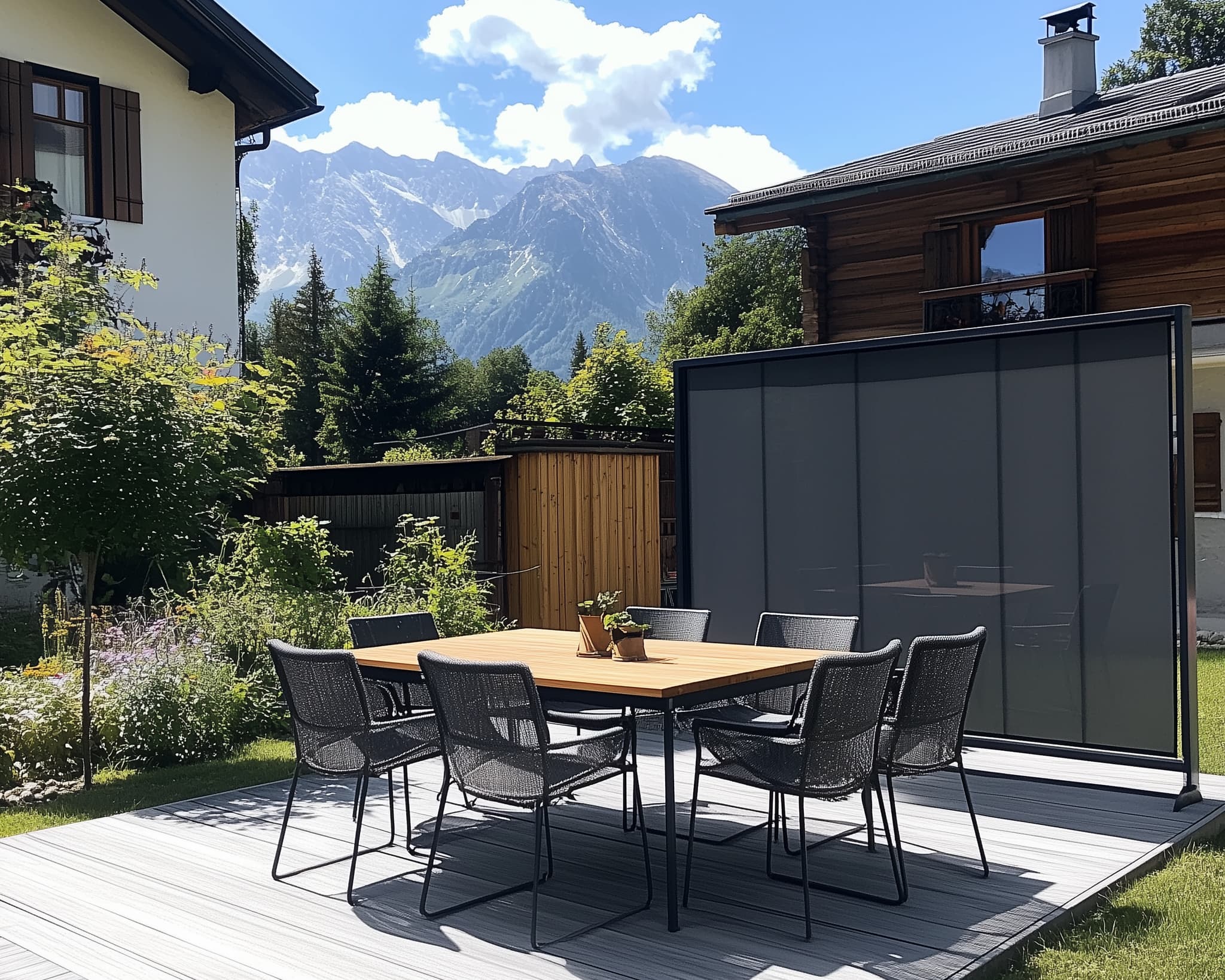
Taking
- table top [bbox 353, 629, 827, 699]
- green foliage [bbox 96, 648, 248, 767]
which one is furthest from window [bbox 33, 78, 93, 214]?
table top [bbox 353, 629, 827, 699]

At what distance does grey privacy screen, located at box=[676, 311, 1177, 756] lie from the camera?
6.16m

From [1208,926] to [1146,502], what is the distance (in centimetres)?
248

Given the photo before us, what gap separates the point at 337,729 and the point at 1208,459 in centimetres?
1174

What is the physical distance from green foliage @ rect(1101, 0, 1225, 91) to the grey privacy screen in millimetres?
25174

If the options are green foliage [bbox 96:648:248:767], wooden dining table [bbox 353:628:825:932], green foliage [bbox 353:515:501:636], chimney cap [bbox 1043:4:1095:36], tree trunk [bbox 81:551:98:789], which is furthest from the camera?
chimney cap [bbox 1043:4:1095:36]

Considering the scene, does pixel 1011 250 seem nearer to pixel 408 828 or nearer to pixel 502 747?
pixel 408 828

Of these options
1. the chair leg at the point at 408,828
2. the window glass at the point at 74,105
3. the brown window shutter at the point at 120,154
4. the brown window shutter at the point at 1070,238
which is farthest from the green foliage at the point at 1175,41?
the chair leg at the point at 408,828

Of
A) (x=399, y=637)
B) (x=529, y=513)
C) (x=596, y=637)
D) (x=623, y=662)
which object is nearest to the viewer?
(x=623, y=662)

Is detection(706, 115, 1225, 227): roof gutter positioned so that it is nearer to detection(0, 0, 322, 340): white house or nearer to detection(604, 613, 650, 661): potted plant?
detection(0, 0, 322, 340): white house

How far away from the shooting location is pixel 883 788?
21.1 feet

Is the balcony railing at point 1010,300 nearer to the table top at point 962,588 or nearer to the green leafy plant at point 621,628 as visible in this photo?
the table top at point 962,588

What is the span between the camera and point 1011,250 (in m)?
13.9

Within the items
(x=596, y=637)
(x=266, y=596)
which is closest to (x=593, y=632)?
(x=596, y=637)

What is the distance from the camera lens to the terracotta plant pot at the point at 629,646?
5172mm
